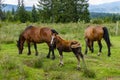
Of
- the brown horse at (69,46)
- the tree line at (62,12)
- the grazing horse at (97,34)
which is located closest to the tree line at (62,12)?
the tree line at (62,12)

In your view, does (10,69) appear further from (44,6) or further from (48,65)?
(44,6)

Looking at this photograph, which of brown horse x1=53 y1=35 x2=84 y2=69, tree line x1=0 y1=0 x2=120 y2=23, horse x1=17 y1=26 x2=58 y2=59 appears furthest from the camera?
tree line x1=0 y1=0 x2=120 y2=23

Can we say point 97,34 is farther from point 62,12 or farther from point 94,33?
point 62,12

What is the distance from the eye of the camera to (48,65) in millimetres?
11523

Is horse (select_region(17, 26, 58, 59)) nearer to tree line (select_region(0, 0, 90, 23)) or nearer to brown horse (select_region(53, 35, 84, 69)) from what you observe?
brown horse (select_region(53, 35, 84, 69))

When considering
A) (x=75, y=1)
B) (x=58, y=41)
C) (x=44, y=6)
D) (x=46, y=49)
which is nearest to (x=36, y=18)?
(x=44, y=6)

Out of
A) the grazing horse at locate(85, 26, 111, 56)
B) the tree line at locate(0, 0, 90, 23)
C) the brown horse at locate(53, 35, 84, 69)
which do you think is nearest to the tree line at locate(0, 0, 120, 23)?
the tree line at locate(0, 0, 90, 23)

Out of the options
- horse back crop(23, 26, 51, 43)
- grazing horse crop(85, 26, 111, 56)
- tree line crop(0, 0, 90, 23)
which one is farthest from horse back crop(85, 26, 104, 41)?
tree line crop(0, 0, 90, 23)

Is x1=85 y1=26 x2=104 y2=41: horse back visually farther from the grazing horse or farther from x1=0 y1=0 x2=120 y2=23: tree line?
x1=0 y1=0 x2=120 y2=23: tree line

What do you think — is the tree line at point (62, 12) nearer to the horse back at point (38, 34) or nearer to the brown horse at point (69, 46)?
the horse back at point (38, 34)

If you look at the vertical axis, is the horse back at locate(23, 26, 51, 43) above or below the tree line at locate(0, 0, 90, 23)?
above

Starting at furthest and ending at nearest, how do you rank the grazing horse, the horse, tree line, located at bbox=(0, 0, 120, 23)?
tree line, located at bbox=(0, 0, 120, 23) → the grazing horse → the horse

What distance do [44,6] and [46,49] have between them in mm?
51595

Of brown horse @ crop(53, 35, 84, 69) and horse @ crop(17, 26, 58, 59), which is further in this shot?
horse @ crop(17, 26, 58, 59)
